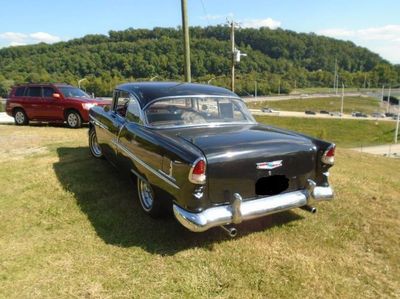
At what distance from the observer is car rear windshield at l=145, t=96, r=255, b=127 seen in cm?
474

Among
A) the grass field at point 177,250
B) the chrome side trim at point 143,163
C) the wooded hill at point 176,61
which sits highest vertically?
the wooded hill at point 176,61

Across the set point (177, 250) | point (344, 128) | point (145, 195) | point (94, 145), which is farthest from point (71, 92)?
point (344, 128)

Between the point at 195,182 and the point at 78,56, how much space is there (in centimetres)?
8635

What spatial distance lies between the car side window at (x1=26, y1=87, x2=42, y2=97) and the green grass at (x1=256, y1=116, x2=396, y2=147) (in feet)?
125

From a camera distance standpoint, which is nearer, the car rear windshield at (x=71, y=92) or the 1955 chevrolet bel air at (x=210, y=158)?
the 1955 chevrolet bel air at (x=210, y=158)

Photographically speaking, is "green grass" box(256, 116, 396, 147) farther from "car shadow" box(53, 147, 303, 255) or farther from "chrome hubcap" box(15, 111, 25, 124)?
"car shadow" box(53, 147, 303, 255)

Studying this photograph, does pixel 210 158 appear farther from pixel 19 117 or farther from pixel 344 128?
pixel 344 128

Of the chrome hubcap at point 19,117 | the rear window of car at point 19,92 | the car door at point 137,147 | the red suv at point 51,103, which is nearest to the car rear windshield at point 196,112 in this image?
the car door at point 137,147

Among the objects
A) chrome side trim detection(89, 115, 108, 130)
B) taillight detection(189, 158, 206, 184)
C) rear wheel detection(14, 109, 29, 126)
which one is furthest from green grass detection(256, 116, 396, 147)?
taillight detection(189, 158, 206, 184)

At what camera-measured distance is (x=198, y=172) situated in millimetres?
3547

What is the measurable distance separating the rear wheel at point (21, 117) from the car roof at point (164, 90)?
350 inches

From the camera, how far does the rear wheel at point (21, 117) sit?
13.0 meters

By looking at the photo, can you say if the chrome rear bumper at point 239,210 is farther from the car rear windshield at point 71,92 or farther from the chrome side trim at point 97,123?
the car rear windshield at point 71,92

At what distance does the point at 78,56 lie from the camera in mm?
82375
